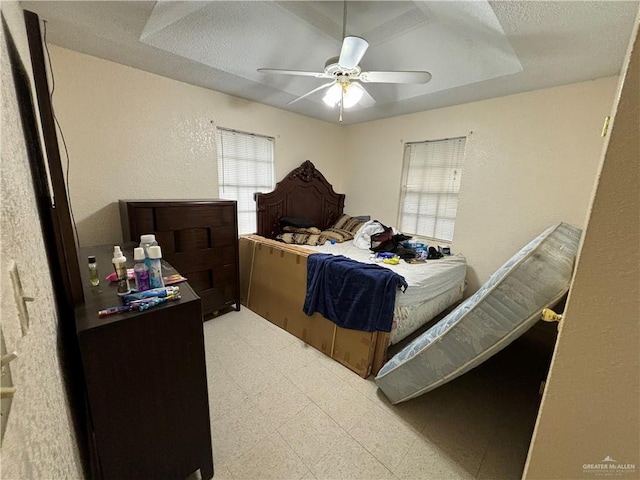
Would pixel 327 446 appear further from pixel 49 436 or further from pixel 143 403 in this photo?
pixel 49 436

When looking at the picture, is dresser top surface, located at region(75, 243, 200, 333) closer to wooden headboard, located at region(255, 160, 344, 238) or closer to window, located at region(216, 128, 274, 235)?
window, located at region(216, 128, 274, 235)

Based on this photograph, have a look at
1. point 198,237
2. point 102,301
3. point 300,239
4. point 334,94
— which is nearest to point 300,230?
point 300,239

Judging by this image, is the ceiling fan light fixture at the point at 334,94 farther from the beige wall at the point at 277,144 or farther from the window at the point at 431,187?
the window at the point at 431,187

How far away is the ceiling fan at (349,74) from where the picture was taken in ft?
4.84

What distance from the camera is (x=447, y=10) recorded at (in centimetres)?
162

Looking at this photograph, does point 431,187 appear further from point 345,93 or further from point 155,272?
point 155,272

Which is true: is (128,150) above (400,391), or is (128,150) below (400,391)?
above

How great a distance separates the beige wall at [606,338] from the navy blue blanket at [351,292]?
44.7 inches

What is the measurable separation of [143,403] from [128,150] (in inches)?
89.6

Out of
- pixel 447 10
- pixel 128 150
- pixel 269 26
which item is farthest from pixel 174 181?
pixel 447 10

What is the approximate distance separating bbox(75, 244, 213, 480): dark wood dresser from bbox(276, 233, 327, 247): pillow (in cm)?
205

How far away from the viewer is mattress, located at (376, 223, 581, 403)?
1.07 m

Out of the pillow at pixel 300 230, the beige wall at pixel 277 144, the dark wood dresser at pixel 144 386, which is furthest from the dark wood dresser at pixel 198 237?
the dark wood dresser at pixel 144 386

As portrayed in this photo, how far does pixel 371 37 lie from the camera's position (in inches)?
80.7
